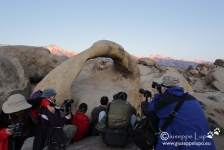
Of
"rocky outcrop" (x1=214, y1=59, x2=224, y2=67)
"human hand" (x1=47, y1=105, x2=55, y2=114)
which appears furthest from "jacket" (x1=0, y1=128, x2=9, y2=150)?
"rocky outcrop" (x1=214, y1=59, x2=224, y2=67)

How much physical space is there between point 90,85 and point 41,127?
3.93 metres

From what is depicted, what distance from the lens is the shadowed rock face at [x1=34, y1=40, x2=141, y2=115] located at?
593 centimetres

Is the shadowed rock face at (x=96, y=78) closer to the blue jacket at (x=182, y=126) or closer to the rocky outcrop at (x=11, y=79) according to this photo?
the rocky outcrop at (x=11, y=79)

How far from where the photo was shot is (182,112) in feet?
8.97

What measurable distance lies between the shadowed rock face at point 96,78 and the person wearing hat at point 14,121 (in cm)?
236

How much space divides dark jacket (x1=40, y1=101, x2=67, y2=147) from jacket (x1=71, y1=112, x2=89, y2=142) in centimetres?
96

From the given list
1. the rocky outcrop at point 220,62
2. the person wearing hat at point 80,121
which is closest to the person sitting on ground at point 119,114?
the person wearing hat at point 80,121

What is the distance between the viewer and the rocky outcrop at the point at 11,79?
6045 mm

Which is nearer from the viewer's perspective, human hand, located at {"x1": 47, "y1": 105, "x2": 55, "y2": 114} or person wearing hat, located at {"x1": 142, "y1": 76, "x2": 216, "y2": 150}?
person wearing hat, located at {"x1": 142, "y1": 76, "x2": 216, "y2": 150}

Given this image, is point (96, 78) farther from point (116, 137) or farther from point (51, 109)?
point (51, 109)

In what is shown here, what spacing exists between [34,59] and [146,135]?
6.83 m

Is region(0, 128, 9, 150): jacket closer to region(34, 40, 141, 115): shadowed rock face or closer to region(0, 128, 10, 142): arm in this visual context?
region(0, 128, 10, 142): arm

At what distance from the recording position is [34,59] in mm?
8617

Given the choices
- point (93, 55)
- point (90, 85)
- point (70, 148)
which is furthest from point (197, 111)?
point (90, 85)
